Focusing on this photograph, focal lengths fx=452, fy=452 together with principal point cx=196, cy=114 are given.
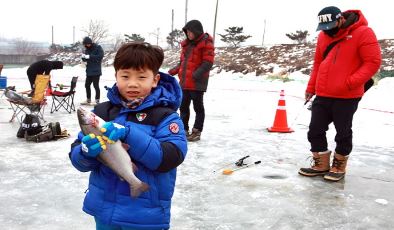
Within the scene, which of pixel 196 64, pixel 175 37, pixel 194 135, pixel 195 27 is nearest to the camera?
pixel 195 27

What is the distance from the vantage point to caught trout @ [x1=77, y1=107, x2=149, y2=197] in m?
1.69

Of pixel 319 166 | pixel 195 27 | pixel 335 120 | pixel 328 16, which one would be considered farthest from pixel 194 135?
pixel 328 16

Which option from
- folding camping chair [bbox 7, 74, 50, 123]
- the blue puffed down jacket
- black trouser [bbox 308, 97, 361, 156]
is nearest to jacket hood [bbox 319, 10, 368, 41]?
black trouser [bbox 308, 97, 361, 156]

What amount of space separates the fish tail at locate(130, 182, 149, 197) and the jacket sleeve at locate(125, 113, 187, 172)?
0.08 meters

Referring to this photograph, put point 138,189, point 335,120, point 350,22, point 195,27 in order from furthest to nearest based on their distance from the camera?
point 195,27 < point 335,120 < point 350,22 < point 138,189

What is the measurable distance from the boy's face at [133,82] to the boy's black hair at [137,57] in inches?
0.8

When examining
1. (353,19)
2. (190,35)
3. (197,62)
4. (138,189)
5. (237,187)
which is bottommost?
(237,187)

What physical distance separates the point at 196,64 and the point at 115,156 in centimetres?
479

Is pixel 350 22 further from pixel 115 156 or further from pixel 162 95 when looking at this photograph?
pixel 115 156

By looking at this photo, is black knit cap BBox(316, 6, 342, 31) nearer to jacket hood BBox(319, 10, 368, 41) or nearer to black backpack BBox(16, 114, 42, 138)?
jacket hood BBox(319, 10, 368, 41)

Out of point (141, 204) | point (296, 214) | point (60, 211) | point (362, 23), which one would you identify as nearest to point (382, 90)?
point (362, 23)

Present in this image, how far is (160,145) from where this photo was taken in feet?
6.23

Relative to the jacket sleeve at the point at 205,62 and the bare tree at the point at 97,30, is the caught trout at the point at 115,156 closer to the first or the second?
the jacket sleeve at the point at 205,62

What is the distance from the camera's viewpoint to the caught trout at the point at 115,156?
169 cm
